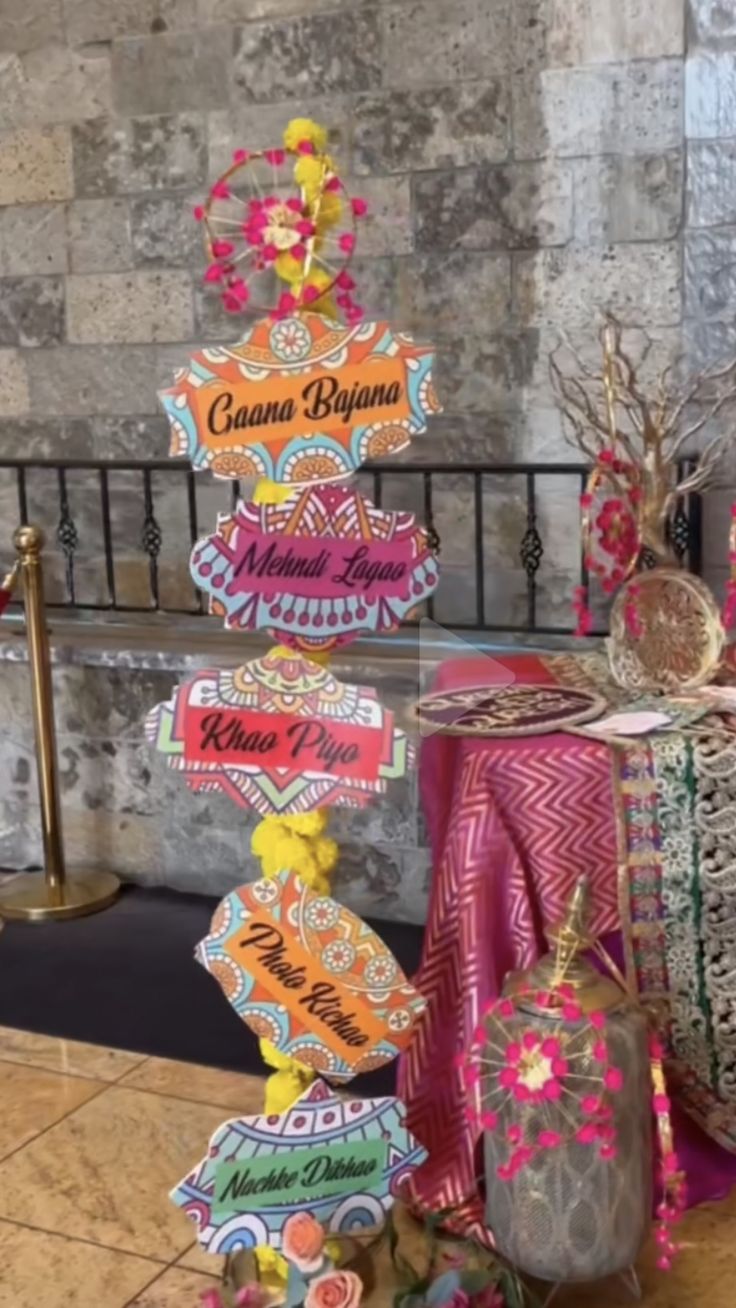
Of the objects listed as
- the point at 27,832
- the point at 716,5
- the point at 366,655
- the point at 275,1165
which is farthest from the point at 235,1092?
the point at 716,5

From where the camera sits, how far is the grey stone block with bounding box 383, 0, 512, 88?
3656 mm

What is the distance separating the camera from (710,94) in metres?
3.26

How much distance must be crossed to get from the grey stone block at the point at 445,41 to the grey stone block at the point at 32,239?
1.16m

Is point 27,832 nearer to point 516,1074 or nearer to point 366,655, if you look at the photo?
point 366,655

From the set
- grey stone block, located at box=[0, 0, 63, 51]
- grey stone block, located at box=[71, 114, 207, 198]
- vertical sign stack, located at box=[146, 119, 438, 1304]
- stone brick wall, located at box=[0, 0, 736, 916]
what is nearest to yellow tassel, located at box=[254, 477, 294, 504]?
vertical sign stack, located at box=[146, 119, 438, 1304]

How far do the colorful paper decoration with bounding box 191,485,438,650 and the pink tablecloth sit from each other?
0.42 meters

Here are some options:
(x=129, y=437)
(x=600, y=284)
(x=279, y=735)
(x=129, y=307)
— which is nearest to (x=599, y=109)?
(x=600, y=284)

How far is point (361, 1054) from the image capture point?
72.8 inches

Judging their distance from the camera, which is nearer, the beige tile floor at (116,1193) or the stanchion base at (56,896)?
the beige tile floor at (116,1193)

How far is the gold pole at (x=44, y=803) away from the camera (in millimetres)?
3488

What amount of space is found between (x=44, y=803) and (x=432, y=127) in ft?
6.86

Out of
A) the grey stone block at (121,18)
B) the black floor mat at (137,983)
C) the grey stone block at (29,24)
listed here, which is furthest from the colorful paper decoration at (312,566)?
the grey stone block at (29,24)

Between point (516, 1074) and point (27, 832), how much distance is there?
236 cm

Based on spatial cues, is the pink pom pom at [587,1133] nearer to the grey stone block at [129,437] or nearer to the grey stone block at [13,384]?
the grey stone block at [129,437]
